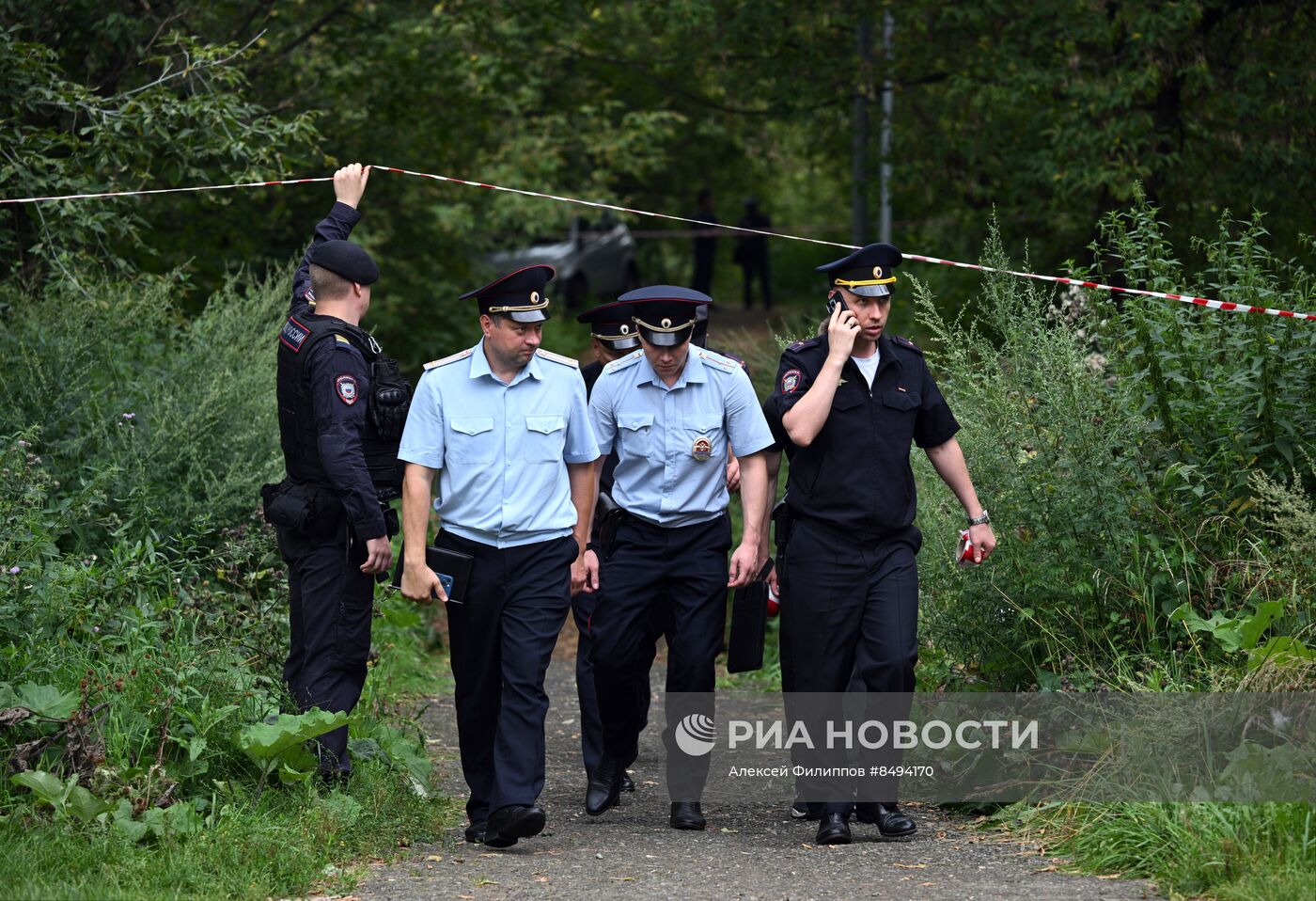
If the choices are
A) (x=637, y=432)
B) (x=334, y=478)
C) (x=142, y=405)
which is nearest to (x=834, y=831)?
(x=637, y=432)

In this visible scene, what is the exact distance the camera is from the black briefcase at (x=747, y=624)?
241 inches

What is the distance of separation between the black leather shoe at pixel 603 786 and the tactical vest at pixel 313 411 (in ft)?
4.68

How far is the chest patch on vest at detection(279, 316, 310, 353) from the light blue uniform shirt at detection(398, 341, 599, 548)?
1.61ft

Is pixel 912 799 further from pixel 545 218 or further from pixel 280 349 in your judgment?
pixel 545 218

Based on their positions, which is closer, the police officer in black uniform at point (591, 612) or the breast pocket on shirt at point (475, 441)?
the breast pocket on shirt at point (475, 441)

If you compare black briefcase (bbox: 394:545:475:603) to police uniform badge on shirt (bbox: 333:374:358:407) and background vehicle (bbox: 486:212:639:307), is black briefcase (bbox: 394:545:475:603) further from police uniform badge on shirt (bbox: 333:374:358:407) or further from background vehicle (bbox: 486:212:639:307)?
background vehicle (bbox: 486:212:639:307)

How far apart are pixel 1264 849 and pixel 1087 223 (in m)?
8.06

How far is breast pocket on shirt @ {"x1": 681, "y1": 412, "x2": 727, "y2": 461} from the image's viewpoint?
602 cm

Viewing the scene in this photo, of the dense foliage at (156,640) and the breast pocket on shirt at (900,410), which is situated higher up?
the breast pocket on shirt at (900,410)

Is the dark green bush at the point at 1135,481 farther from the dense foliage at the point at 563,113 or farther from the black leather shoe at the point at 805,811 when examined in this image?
the dense foliage at the point at 563,113

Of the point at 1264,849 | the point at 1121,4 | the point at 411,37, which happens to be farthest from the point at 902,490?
the point at 411,37

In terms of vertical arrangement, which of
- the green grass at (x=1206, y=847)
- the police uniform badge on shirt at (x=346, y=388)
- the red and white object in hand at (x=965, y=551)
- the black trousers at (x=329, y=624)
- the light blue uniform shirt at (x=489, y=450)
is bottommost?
the green grass at (x=1206, y=847)

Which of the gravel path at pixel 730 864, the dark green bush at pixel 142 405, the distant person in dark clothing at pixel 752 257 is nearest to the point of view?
the gravel path at pixel 730 864

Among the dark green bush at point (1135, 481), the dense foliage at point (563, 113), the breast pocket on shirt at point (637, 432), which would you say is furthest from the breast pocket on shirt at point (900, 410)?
the dense foliage at point (563, 113)
